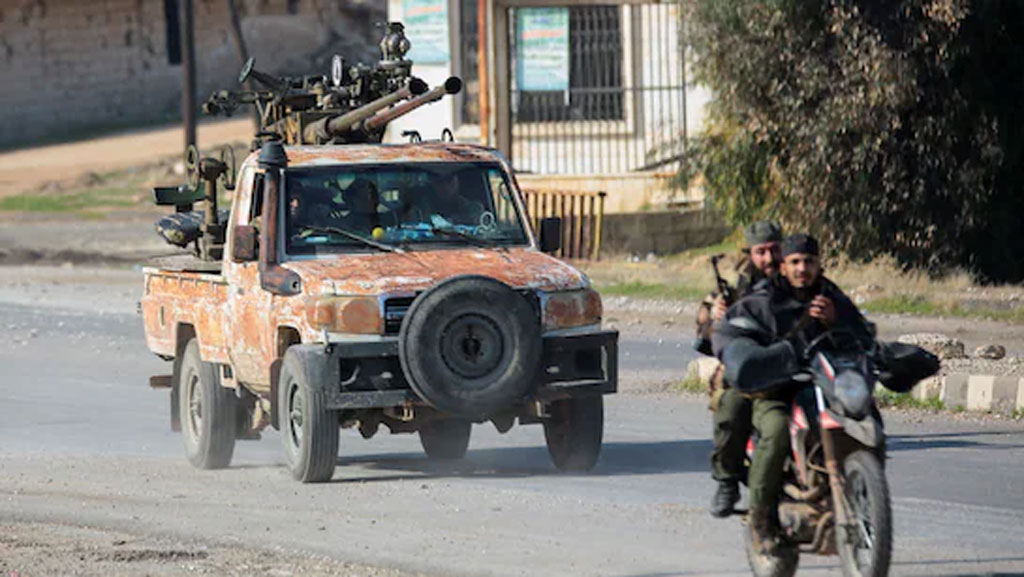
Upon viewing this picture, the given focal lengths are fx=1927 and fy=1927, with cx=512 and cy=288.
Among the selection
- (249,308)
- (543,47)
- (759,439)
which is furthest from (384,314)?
(543,47)

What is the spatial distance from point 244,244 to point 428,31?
18.9 metres

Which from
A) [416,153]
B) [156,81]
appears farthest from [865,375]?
[156,81]

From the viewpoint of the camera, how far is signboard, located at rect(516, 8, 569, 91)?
2734 centimetres

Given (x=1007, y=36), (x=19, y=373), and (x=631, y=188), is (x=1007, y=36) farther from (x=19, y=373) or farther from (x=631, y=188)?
(x=19, y=373)

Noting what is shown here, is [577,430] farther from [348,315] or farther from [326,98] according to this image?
[326,98]

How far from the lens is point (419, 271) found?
10.8 metres

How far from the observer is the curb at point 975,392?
13414 mm

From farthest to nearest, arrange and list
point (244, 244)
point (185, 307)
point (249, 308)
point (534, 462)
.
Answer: point (185, 307) → point (534, 462) → point (249, 308) → point (244, 244)

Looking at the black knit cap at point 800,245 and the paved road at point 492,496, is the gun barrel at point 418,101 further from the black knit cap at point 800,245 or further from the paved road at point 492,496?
the black knit cap at point 800,245

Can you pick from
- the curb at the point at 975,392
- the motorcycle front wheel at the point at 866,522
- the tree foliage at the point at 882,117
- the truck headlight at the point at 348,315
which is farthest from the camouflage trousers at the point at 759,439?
the tree foliage at the point at 882,117

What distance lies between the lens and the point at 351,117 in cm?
1320

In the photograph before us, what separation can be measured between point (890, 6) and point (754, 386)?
1477 centimetres

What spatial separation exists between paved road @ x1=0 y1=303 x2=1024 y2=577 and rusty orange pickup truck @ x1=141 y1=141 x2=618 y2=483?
344mm

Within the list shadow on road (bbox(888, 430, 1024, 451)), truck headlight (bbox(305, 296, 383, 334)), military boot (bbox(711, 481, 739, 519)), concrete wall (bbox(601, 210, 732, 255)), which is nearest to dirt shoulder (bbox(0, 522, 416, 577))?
military boot (bbox(711, 481, 739, 519))
